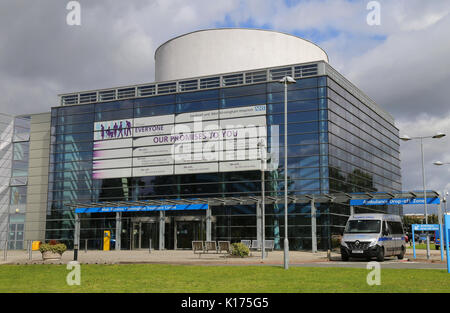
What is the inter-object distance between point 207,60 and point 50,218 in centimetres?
2191

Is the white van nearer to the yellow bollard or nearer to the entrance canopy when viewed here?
the entrance canopy

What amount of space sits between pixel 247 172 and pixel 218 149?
134 inches

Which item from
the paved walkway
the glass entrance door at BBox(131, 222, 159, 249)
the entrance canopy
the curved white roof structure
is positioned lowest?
the paved walkway

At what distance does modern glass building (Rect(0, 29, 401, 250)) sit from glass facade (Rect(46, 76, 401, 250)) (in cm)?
Answer: 10

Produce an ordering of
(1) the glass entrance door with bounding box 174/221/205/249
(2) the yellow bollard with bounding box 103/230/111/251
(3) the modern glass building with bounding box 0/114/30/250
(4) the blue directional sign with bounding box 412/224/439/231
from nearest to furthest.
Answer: (4) the blue directional sign with bounding box 412/224/439/231 < (1) the glass entrance door with bounding box 174/221/205/249 < (2) the yellow bollard with bounding box 103/230/111/251 < (3) the modern glass building with bounding box 0/114/30/250

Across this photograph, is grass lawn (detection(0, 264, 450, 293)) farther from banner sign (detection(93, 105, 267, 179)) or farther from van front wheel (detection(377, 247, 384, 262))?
banner sign (detection(93, 105, 267, 179))

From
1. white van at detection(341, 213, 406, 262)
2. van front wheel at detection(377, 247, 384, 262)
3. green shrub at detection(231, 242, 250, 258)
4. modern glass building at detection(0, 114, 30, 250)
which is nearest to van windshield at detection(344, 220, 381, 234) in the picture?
white van at detection(341, 213, 406, 262)

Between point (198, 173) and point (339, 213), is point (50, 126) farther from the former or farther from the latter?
point (339, 213)

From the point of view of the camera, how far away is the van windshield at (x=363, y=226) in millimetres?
25931

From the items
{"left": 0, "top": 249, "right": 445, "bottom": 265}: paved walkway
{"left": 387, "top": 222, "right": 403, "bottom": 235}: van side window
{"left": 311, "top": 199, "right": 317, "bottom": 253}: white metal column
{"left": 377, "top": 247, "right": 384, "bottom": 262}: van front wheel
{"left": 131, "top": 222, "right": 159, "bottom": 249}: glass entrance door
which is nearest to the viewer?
{"left": 377, "top": 247, "right": 384, "bottom": 262}: van front wheel

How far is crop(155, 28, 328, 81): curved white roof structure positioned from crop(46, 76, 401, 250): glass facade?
3792 mm

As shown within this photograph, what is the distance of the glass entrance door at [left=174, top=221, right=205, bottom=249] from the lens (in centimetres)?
4403

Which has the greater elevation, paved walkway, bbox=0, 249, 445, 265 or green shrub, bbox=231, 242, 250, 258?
green shrub, bbox=231, 242, 250, 258

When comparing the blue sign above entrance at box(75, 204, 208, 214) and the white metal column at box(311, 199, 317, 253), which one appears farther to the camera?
the blue sign above entrance at box(75, 204, 208, 214)
